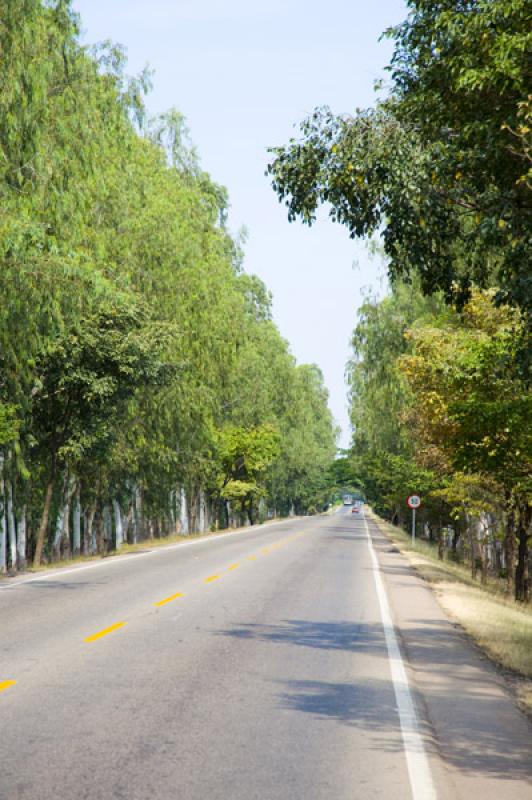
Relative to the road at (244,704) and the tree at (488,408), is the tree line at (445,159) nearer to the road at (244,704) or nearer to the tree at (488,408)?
the tree at (488,408)

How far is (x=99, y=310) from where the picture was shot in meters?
28.1

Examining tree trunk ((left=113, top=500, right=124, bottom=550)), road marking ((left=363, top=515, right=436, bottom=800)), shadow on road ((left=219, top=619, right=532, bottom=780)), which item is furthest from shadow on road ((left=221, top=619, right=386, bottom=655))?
tree trunk ((left=113, top=500, right=124, bottom=550))

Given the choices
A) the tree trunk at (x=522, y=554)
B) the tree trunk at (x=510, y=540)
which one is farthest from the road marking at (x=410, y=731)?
the tree trunk at (x=510, y=540)

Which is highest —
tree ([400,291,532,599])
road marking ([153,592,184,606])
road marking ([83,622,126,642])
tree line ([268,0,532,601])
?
tree line ([268,0,532,601])

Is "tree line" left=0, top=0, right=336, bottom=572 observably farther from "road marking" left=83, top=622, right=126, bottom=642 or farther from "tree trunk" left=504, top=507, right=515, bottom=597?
"tree trunk" left=504, top=507, right=515, bottom=597

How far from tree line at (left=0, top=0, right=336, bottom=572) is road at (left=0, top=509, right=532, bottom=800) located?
21.2 feet

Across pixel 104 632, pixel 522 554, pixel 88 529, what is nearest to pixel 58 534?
pixel 88 529

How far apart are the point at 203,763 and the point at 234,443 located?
2262 inches

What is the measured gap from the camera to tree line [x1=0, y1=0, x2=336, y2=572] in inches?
779

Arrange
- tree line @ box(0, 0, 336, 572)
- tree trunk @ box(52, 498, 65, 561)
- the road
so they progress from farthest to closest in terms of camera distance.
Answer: tree trunk @ box(52, 498, 65, 561)
tree line @ box(0, 0, 336, 572)
the road

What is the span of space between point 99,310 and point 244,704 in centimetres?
1965

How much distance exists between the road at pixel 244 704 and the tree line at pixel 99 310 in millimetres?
6463

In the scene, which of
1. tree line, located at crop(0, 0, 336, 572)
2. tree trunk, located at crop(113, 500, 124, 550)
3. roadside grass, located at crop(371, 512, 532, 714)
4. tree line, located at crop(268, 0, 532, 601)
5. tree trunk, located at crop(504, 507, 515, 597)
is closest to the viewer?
tree line, located at crop(268, 0, 532, 601)

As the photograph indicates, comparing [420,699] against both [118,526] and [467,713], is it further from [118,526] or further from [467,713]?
[118,526]
